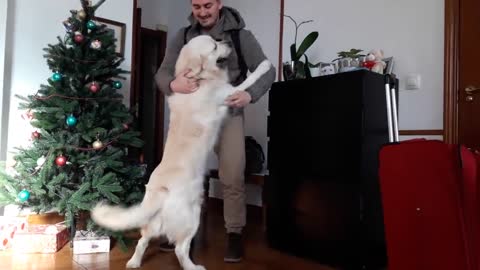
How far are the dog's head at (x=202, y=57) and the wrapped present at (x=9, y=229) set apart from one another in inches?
49.4

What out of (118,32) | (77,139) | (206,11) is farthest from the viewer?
(118,32)

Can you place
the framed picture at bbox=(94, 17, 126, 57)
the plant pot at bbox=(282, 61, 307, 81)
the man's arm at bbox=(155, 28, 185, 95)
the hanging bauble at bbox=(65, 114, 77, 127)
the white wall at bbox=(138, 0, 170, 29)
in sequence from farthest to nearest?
the white wall at bbox=(138, 0, 170, 29)
the framed picture at bbox=(94, 17, 126, 57)
the plant pot at bbox=(282, 61, 307, 81)
the hanging bauble at bbox=(65, 114, 77, 127)
the man's arm at bbox=(155, 28, 185, 95)

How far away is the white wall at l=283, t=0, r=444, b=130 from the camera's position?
88.0 inches

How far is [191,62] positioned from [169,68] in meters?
0.20

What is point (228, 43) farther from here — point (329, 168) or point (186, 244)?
point (186, 244)

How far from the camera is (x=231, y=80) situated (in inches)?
66.2

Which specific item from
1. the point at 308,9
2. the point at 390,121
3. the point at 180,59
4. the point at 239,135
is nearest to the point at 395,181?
the point at 390,121

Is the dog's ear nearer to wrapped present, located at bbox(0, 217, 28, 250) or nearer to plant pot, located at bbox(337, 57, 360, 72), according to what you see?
plant pot, located at bbox(337, 57, 360, 72)

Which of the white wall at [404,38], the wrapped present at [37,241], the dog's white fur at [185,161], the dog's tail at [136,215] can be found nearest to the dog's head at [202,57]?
the dog's white fur at [185,161]

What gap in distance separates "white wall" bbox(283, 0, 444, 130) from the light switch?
23 millimetres

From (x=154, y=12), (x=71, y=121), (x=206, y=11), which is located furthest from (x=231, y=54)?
(x=154, y=12)

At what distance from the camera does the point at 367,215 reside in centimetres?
172

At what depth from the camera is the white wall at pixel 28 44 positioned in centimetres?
240

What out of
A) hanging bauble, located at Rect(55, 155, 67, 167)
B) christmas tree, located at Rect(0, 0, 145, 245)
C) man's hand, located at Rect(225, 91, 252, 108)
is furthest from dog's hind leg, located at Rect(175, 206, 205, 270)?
hanging bauble, located at Rect(55, 155, 67, 167)
